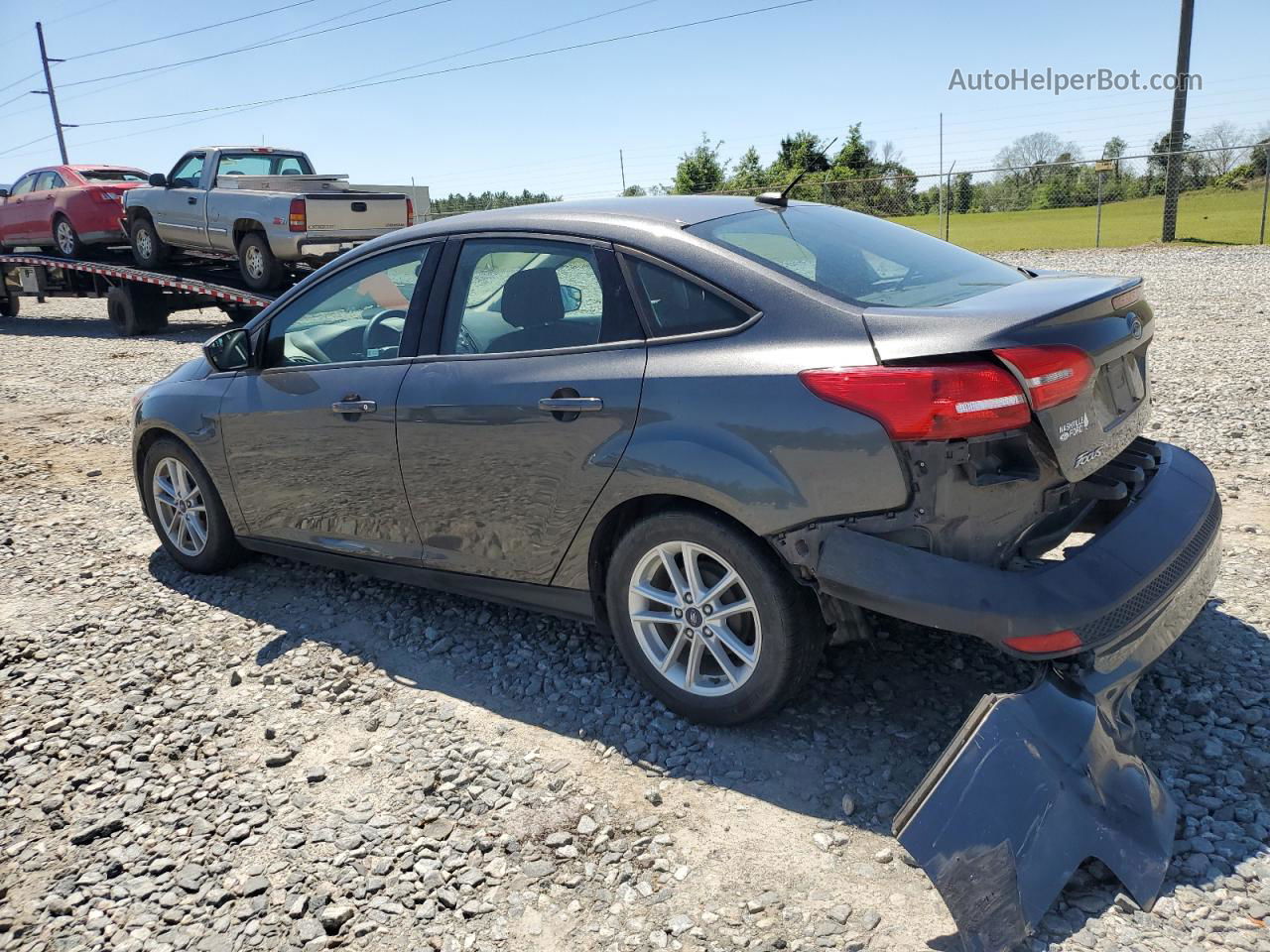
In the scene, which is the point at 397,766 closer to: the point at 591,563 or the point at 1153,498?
the point at 591,563

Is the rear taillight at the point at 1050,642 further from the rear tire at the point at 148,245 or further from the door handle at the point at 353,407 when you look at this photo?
the rear tire at the point at 148,245

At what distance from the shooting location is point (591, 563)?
3.53 meters

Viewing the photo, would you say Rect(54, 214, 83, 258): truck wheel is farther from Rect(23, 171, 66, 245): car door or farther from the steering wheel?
the steering wheel

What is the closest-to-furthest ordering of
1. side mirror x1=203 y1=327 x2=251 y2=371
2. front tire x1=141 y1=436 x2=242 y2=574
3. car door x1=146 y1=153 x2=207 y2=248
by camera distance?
side mirror x1=203 y1=327 x2=251 y2=371
front tire x1=141 y1=436 x2=242 y2=574
car door x1=146 y1=153 x2=207 y2=248

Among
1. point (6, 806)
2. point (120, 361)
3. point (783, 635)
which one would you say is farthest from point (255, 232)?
point (783, 635)

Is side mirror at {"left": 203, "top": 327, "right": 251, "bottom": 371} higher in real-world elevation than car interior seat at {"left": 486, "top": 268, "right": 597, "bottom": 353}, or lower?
lower

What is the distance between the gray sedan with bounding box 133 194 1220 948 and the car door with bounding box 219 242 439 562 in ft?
0.06

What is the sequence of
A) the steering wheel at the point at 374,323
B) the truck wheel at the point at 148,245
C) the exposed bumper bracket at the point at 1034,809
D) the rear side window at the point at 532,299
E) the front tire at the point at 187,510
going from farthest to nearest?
the truck wheel at the point at 148,245 < the front tire at the point at 187,510 < the steering wheel at the point at 374,323 < the rear side window at the point at 532,299 < the exposed bumper bracket at the point at 1034,809

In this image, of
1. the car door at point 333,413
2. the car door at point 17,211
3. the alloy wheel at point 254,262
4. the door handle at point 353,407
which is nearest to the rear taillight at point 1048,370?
the car door at point 333,413

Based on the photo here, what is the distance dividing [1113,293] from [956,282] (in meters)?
0.54

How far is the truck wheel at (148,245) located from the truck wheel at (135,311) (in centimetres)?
54

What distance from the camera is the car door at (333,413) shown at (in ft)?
13.3

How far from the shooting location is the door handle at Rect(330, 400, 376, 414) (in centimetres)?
405

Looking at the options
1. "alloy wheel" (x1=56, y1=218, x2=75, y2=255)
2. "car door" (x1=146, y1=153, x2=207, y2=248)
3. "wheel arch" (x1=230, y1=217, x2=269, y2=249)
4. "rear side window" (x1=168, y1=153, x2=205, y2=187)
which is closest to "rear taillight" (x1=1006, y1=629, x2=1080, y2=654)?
"wheel arch" (x1=230, y1=217, x2=269, y2=249)
